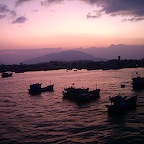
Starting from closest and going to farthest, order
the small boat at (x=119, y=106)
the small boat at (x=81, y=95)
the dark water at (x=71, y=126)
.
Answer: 1. the dark water at (x=71, y=126)
2. the small boat at (x=119, y=106)
3. the small boat at (x=81, y=95)

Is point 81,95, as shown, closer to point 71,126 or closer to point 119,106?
point 119,106

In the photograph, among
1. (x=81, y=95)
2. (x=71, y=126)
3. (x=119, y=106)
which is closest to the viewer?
(x=71, y=126)

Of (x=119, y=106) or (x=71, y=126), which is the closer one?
(x=71, y=126)

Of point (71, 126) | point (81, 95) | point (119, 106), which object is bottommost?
point (71, 126)

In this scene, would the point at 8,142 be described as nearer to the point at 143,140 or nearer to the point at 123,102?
the point at 143,140

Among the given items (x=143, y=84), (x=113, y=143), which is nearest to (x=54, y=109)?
(x=113, y=143)

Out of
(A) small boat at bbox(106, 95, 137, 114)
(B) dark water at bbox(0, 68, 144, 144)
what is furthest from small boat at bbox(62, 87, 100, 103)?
(A) small boat at bbox(106, 95, 137, 114)

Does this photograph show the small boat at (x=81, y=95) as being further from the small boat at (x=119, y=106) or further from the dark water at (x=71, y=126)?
the small boat at (x=119, y=106)

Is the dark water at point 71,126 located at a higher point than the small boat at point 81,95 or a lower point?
lower

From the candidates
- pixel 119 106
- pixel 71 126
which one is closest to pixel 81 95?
pixel 119 106

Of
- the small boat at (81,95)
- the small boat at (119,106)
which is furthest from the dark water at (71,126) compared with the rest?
the small boat at (81,95)

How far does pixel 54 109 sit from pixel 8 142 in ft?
60.0

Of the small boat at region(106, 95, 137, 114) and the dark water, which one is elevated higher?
the small boat at region(106, 95, 137, 114)

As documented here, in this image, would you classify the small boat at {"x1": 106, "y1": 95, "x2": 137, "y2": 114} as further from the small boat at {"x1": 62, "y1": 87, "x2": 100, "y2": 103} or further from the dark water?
the small boat at {"x1": 62, "y1": 87, "x2": 100, "y2": 103}
